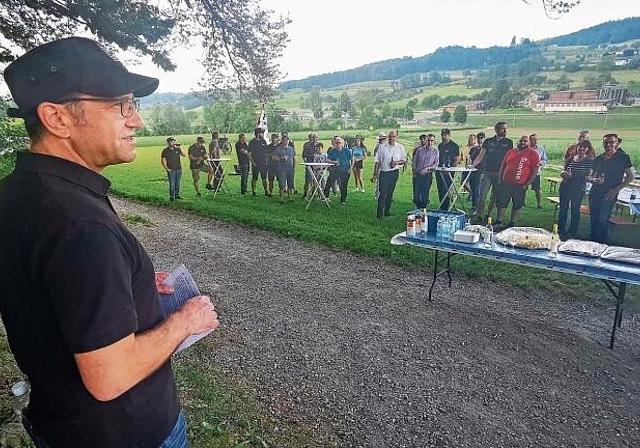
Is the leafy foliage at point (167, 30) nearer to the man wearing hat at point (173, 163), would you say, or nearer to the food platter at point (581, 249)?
the man wearing hat at point (173, 163)

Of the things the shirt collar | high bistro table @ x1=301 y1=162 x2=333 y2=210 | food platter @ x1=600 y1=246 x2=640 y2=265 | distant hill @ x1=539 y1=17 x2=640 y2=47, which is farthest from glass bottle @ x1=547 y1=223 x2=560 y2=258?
distant hill @ x1=539 y1=17 x2=640 y2=47

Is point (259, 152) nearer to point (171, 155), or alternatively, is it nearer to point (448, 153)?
point (171, 155)

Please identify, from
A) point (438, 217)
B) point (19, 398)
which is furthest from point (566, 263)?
point (19, 398)

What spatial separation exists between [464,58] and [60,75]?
45.3ft

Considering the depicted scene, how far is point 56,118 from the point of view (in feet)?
3.12

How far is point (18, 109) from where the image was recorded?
0.95 meters

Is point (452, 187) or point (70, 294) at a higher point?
point (70, 294)

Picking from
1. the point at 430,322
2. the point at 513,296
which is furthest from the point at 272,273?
the point at 513,296

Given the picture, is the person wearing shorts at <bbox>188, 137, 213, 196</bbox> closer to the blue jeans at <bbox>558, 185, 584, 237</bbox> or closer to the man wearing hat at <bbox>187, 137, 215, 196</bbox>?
the man wearing hat at <bbox>187, 137, 215, 196</bbox>

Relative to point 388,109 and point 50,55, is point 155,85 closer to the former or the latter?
point 50,55

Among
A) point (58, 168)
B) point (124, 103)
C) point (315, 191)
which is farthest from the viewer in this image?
point (315, 191)

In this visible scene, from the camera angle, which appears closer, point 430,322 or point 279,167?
point 430,322

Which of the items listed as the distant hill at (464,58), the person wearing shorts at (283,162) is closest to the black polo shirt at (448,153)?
the distant hill at (464,58)

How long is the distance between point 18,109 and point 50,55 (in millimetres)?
145
